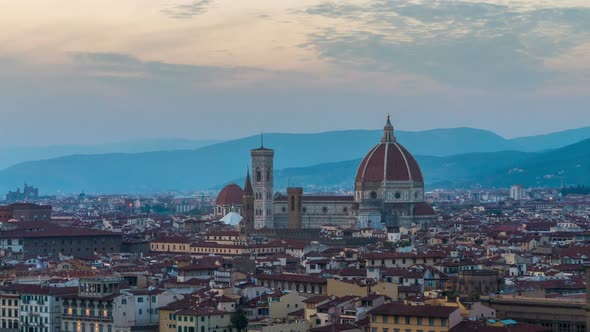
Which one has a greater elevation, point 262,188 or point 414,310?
point 262,188

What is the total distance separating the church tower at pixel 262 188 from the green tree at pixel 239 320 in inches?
3439

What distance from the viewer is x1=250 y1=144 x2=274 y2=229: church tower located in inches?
5807

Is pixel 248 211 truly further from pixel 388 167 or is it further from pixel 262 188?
pixel 388 167

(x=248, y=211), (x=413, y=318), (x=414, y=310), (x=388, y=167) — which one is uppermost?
(x=388, y=167)

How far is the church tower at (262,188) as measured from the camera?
148 m

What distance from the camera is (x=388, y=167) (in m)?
151

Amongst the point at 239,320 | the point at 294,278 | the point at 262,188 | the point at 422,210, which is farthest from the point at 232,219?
the point at 239,320

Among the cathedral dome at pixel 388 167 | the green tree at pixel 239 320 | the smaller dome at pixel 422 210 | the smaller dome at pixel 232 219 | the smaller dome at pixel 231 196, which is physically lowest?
the green tree at pixel 239 320

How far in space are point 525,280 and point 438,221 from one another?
3215 inches

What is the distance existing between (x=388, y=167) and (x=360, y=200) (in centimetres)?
559

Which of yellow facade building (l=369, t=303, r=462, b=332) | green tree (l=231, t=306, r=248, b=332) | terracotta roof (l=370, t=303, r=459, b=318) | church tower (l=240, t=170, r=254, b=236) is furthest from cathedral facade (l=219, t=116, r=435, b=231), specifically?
yellow facade building (l=369, t=303, r=462, b=332)

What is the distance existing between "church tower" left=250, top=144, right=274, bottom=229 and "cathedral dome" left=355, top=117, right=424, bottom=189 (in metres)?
9.58

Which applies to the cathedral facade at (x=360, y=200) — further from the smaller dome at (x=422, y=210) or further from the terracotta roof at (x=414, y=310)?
the terracotta roof at (x=414, y=310)

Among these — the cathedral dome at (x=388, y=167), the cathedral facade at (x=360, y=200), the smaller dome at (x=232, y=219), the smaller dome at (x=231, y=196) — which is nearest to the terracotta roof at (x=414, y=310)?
the cathedral facade at (x=360, y=200)
